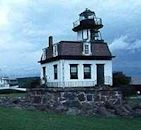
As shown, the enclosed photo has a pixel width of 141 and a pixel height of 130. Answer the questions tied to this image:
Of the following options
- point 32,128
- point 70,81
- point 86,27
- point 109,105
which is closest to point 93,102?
point 109,105

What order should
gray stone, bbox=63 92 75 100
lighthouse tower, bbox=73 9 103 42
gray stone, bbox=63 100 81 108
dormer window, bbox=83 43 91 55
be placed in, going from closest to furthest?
gray stone, bbox=63 100 81 108, gray stone, bbox=63 92 75 100, dormer window, bbox=83 43 91 55, lighthouse tower, bbox=73 9 103 42

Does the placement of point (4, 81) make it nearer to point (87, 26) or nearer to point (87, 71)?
point (87, 26)

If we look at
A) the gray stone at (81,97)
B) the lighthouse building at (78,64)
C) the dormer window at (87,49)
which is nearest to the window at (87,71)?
the lighthouse building at (78,64)

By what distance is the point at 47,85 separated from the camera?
4312 centimetres

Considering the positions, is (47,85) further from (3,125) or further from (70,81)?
(3,125)

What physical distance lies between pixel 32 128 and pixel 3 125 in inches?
56.0

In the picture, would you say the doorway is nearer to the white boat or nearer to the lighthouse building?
the lighthouse building

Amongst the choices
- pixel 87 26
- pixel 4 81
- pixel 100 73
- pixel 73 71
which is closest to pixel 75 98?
pixel 73 71

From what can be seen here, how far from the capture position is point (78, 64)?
40562 millimetres

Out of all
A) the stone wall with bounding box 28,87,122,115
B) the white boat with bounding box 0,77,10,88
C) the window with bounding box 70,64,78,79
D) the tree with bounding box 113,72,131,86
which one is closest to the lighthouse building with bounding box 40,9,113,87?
the window with bounding box 70,64,78,79

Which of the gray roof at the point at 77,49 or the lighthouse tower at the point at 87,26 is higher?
the lighthouse tower at the point at 87,26

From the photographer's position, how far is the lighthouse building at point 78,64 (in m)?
40.0

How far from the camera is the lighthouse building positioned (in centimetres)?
4000

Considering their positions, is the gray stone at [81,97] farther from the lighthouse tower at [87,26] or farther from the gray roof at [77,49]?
the lighthouse tower at [87,26]
